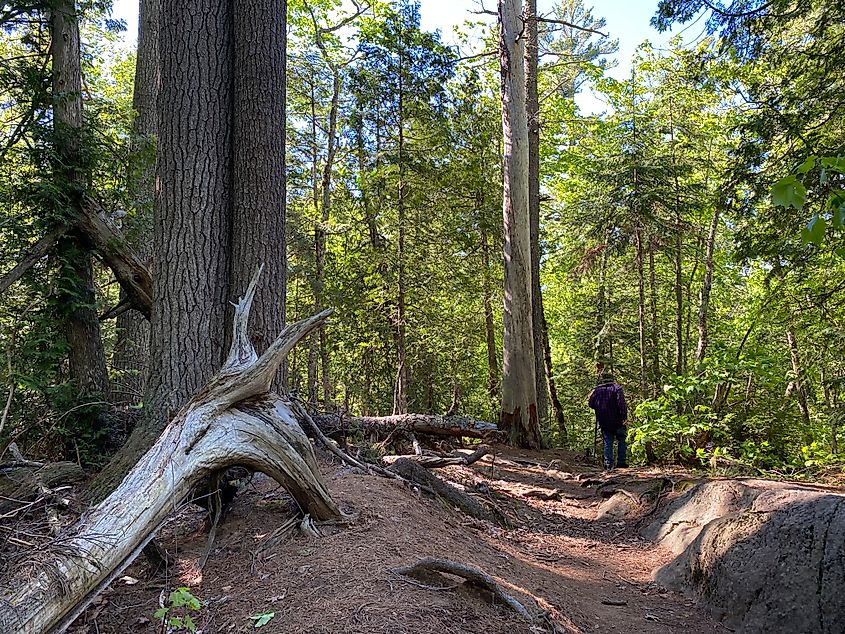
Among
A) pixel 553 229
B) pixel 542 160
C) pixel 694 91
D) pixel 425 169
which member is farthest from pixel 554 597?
pixel 542 160

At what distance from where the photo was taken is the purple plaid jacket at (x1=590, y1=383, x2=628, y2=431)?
31.2 feet

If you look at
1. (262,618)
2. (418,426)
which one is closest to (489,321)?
(418,426)

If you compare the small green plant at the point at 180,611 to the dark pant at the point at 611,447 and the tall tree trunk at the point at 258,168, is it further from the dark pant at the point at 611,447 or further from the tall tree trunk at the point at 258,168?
the dark pant at the point at 611,447

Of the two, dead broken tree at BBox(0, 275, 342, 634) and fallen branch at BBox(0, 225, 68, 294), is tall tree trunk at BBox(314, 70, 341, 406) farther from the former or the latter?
dead broken tree at BBox(0, 275, 342, 634)

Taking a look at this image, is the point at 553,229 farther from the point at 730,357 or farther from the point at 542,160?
the point at 730,357

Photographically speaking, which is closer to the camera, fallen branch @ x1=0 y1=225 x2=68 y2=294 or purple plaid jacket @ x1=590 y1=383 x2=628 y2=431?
fallen branch @ x1=0 y1=225 x2=68 y2=294

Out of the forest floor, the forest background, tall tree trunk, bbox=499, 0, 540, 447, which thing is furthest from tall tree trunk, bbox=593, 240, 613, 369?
the forest floor

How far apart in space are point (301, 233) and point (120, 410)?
27.9 feet

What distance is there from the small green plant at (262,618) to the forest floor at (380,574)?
0.04 m

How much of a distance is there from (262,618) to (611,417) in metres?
7.95

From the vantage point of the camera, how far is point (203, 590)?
10.7 feet

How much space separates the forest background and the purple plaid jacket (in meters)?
0.48

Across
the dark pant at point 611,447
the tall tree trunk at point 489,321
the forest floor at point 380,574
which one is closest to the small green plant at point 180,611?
the forest floor at point 380,574

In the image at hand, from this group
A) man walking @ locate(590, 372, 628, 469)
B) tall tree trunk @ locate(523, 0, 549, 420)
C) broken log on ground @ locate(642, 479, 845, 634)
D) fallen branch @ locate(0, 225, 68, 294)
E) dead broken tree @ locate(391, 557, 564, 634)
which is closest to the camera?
dead broken tree @ locate(391, 557, 564, 634)
